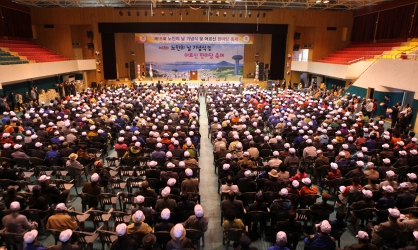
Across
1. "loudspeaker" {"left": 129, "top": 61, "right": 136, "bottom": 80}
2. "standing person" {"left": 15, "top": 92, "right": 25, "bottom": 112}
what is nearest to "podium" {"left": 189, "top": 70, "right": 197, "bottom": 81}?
"loudspeaker" {"left": 129, "top": 61, "right": 136, "bottom": 80}

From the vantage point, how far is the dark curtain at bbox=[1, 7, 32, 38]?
82.5ft

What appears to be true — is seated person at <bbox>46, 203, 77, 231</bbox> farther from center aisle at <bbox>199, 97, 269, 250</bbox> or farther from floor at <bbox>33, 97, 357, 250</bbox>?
center aisle at <bbox>199, 97, 269, 250</bbox>

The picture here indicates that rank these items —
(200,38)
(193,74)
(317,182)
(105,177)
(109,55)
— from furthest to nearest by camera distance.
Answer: (193,74)
(109,55)
(200,38)
(317,182)
(105,177)

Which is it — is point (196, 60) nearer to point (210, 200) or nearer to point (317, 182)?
point (317, 182)

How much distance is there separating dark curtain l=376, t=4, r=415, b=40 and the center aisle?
64.7ft

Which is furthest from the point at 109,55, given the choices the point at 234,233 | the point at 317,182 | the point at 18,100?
the point at 234,233

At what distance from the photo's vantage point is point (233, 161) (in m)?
8.73

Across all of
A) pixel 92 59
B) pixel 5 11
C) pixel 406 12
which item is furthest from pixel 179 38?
pixel 406 12

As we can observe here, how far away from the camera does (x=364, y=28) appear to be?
27.9 meters

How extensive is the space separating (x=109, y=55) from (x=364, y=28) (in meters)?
26.0

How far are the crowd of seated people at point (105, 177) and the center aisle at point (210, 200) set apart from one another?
2.21 ft

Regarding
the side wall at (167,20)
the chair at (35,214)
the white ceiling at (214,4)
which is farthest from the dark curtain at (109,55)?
the chair at (35,214)

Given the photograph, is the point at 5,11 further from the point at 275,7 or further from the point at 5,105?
the point at 275,7

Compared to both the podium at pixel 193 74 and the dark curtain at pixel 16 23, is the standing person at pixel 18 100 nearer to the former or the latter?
the dark curtain at pixel 16 23
